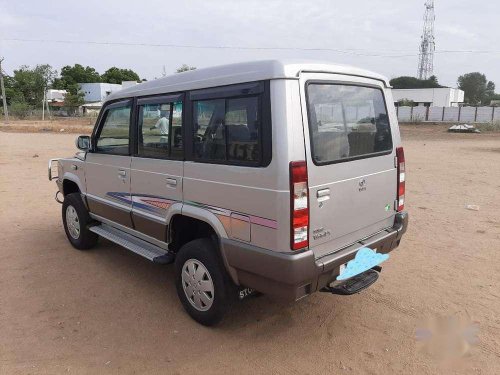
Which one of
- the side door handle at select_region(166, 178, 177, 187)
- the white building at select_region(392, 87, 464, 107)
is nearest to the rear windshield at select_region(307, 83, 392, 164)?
the side door handle at select_region(166, 178, 177, 187)

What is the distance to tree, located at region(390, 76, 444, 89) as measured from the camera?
8094 centimetres

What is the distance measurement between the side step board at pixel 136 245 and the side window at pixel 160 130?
36.0 inches

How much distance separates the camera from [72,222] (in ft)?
17.5

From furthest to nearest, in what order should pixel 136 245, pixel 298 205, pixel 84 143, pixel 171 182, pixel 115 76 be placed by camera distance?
pixel 115 76, pixel 84 143, pixel 136 245, pixel 171 182, pixel 298 205

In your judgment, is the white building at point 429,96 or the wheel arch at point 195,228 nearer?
the wheel arch at point 195,228

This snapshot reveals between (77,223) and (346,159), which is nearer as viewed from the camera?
(346,159)

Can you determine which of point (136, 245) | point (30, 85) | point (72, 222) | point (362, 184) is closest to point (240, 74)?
point (362, 184)

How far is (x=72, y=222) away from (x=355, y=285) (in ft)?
12.4

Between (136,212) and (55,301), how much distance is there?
1121mm

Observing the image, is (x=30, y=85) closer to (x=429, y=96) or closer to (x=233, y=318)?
(x=429, y=96)

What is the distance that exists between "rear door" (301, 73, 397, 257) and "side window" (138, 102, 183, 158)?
3.99 feet

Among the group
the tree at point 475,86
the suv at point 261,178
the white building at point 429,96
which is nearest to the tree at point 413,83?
the white building at point 429,96

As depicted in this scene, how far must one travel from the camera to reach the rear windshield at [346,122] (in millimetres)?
2924

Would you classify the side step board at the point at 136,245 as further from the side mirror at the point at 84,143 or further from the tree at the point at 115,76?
the tree at the point at 115,76
